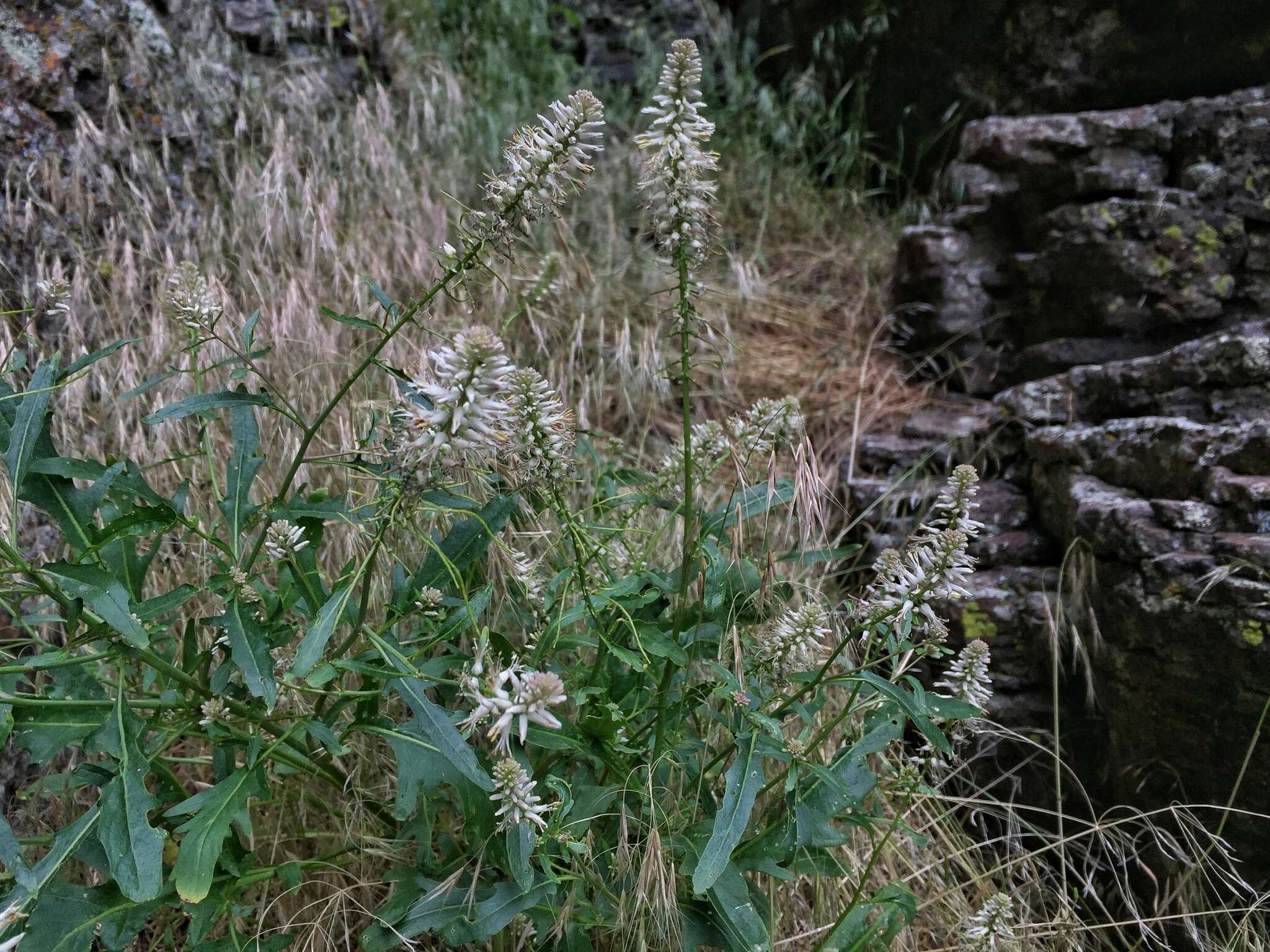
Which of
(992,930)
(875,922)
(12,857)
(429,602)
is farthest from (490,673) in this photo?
(992,930)

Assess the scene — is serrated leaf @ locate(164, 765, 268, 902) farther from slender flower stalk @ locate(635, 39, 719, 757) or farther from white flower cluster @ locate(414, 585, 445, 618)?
slender flower stalk @ locate(635, 39, 719, 757)

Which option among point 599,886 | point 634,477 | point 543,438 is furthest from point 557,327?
point 599,886

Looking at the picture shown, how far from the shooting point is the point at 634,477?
1852 mm

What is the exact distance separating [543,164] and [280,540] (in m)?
0.69

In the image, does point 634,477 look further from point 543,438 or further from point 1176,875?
point 1176,875

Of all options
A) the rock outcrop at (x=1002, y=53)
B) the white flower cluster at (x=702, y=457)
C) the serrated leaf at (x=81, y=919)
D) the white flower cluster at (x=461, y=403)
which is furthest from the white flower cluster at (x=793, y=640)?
the rock outcrop at (x=1002, y=53)

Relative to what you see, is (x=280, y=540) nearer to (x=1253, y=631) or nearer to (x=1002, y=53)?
(x=1253, y=631)

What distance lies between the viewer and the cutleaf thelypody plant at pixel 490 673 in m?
1.25

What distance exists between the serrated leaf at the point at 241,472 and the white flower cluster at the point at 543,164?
1.93 ft

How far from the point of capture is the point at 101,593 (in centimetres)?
126

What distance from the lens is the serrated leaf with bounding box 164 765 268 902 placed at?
1.25 meters

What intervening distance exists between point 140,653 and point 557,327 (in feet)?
6.99

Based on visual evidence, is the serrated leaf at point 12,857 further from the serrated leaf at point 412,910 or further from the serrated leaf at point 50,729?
the serrated leaf at point 412,910

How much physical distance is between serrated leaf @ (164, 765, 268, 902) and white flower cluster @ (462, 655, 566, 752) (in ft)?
1.35
